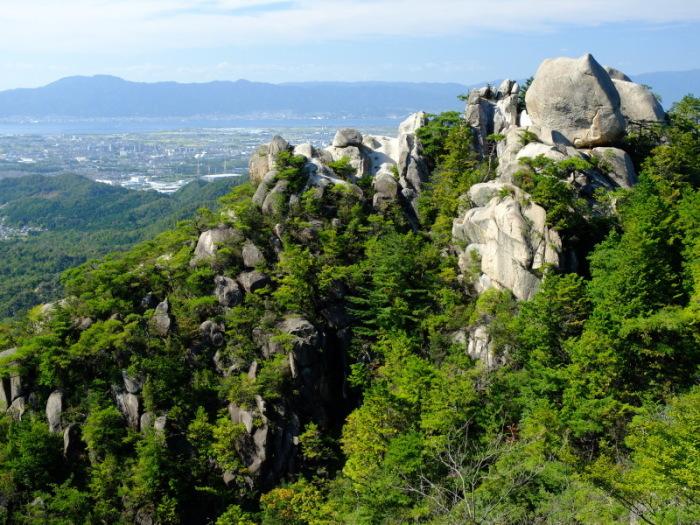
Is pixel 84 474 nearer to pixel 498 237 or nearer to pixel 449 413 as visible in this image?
pixel 449 413

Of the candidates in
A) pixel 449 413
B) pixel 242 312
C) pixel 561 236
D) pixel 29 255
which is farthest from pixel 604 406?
pixel 29 255

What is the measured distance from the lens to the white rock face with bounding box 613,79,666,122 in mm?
33438

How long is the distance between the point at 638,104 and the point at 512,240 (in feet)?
47.8

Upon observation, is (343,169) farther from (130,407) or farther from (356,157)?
(130,407)

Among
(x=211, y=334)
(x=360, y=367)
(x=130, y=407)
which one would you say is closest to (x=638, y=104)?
(x=360, y=367)

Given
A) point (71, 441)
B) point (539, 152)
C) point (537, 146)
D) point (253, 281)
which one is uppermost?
point (537, 146)

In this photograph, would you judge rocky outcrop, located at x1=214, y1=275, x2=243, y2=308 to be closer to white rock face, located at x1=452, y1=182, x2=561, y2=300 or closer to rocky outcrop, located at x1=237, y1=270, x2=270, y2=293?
rocky outcrop, located at x1=237, y1=270, x2=270, y2=293

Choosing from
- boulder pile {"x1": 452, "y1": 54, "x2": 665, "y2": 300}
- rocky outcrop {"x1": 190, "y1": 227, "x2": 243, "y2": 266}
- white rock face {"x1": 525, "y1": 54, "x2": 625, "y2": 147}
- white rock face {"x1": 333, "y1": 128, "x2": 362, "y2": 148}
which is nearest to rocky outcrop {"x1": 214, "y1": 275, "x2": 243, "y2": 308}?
rocky outcrop {"x1": 190, "y1": 227, "x2": 243, "y2": 266}

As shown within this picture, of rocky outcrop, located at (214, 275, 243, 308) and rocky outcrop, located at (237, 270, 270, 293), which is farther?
rocky outcrop, located at (237, 270, 270, 293)

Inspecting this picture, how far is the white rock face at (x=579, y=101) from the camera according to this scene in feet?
103

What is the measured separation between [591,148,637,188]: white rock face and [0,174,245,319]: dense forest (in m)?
63.4

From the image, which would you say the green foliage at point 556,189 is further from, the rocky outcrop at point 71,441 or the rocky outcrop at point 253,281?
the rocky outcrop at point 71,441

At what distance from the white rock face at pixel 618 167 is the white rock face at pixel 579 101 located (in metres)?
1.58

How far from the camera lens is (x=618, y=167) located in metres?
30.1
